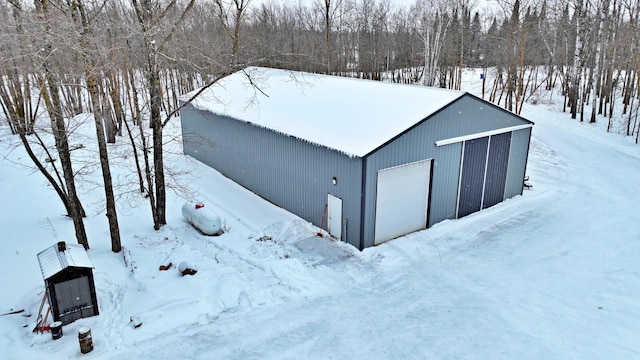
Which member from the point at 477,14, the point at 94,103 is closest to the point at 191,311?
the point at 94,103

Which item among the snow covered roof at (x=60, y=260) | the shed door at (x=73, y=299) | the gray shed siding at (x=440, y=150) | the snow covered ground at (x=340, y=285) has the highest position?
the gray shed siding at (x=440, y=150)

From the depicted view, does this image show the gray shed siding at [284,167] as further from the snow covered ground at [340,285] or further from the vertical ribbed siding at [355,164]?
the snow covered ground at [340,285]

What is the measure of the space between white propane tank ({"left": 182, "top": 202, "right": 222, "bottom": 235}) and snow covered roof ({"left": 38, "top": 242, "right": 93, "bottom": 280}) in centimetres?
334

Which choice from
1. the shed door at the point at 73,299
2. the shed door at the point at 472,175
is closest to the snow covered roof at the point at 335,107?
the shed door at the point at 472,175

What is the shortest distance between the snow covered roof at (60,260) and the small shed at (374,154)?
212 inches

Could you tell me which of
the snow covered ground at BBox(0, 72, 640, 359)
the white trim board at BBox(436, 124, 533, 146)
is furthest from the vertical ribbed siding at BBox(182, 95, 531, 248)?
the snow covered ground at BBox(0, 72, 640, 359)

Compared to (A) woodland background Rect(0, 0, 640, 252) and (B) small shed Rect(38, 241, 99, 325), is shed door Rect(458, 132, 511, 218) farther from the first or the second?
(B) small shed Rect(38, 241, 99, 325)

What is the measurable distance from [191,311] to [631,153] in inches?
788

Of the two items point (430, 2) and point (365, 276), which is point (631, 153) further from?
point (430, 2)

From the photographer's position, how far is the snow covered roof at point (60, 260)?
747cm

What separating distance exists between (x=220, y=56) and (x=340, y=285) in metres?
13.8

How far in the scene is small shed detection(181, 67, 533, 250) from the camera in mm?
10648

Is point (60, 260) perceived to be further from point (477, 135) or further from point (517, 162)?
point (517, 162)

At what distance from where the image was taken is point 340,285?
30.2ft
